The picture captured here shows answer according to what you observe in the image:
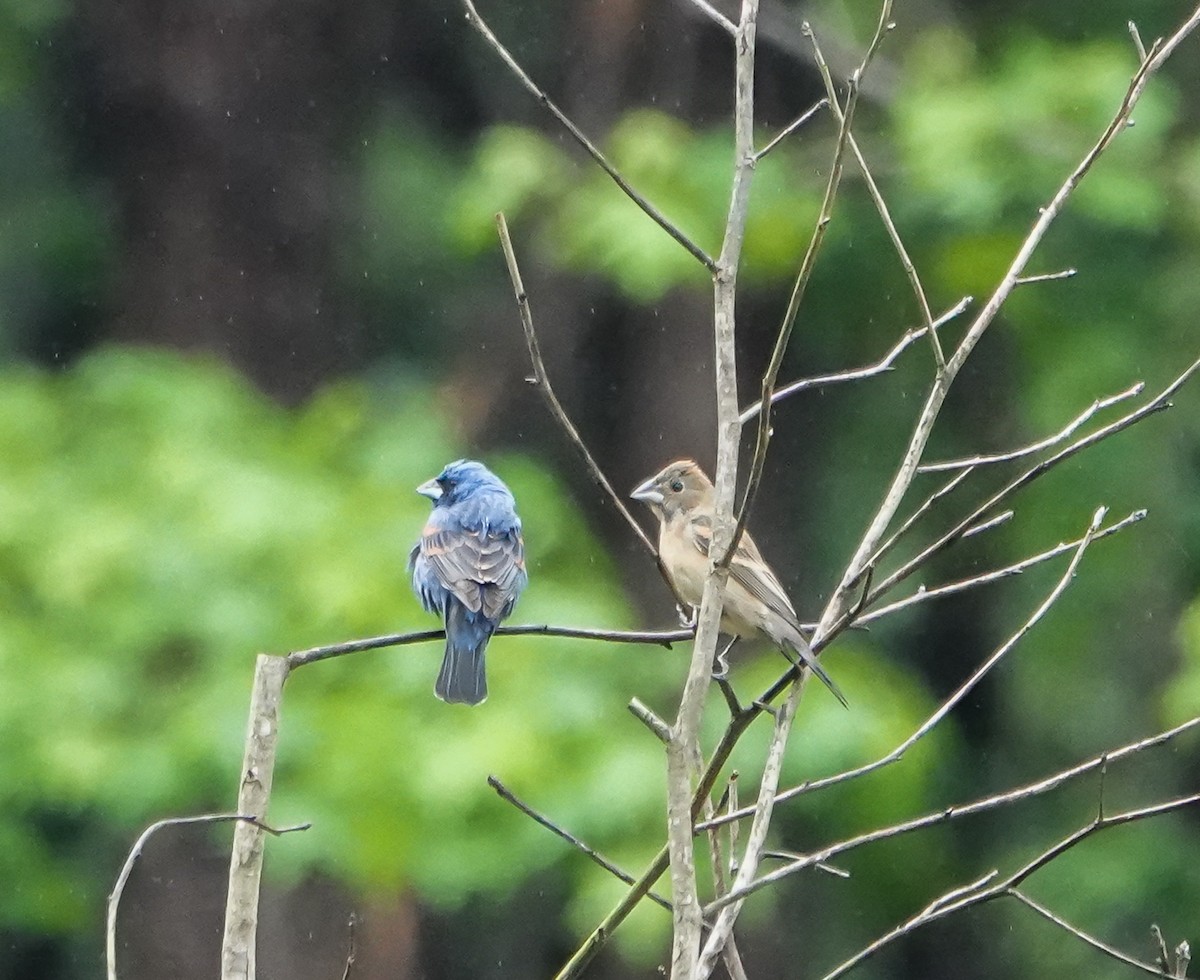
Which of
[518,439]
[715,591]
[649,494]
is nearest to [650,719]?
[715,591]

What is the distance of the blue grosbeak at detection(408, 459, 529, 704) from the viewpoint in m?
4.48

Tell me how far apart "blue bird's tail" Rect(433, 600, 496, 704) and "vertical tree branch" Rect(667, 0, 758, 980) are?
207cm

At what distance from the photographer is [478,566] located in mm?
4664

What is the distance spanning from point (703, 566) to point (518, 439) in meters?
3.69

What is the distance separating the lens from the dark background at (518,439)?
646 centimetres

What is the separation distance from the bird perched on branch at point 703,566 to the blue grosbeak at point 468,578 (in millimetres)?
408

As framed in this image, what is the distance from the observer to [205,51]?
8.18 meters

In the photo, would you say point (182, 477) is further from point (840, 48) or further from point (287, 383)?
point (840, 48)

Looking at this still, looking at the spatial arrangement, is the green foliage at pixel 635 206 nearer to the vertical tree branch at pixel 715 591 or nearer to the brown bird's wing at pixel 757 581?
the brown bird's wing at pixel 757 581

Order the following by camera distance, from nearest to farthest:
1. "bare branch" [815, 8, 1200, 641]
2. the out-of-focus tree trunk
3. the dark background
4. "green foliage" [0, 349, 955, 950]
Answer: "bare branch" [815, 8, 1200, 641], "green foliage" [0, 349, 955, 950], the dark background, the out-of-focus tree trunk

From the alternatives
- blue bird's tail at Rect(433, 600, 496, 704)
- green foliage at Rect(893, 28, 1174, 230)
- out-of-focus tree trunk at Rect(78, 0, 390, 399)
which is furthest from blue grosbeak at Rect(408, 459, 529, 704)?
out-of-focus tree trunk at Rect(78, 0, 390, 399)

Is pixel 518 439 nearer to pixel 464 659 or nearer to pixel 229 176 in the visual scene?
pixel 229 176

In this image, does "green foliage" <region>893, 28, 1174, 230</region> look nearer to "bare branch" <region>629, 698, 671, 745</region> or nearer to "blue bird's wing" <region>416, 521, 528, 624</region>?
"blue bird's wing" <region>416, 521, 528, 624</region>

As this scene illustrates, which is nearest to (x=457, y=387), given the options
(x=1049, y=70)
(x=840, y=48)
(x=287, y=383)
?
(x=287, y=383)
